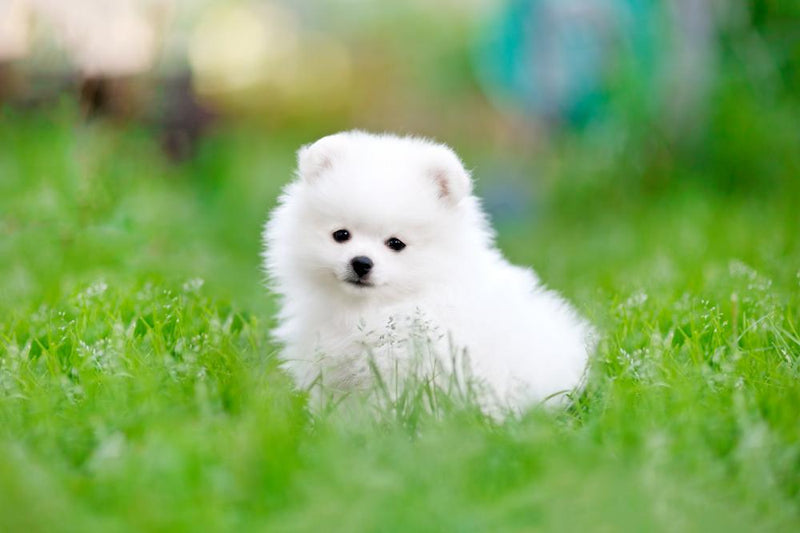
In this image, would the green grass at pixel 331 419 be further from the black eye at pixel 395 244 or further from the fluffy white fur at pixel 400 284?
the black eye at pixel 395 244

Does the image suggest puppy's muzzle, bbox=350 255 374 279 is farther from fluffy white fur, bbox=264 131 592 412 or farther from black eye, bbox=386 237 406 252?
black eye, bbox=386 237 406 252

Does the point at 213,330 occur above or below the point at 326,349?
above

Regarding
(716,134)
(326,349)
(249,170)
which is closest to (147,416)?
(326,349)

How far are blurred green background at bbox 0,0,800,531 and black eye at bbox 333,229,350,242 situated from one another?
0.48 metres

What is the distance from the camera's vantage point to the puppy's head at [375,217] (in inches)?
116

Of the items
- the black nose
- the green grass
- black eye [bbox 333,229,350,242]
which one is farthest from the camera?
black eye [bbox 333,229,350,242]

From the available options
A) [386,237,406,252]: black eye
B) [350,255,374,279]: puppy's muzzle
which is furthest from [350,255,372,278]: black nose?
[386,237,406,252]: black eye

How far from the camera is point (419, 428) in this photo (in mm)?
2551

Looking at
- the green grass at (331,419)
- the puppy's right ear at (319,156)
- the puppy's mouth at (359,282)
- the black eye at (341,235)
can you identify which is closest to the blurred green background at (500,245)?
the green grass at (331,419)

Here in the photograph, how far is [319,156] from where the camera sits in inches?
123

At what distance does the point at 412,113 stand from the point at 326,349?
10.7 m

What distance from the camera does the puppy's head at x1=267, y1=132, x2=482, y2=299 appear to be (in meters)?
2.96

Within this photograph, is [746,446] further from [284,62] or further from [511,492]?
[284,62]

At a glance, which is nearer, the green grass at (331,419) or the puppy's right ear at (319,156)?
the green grass at (331,419)
